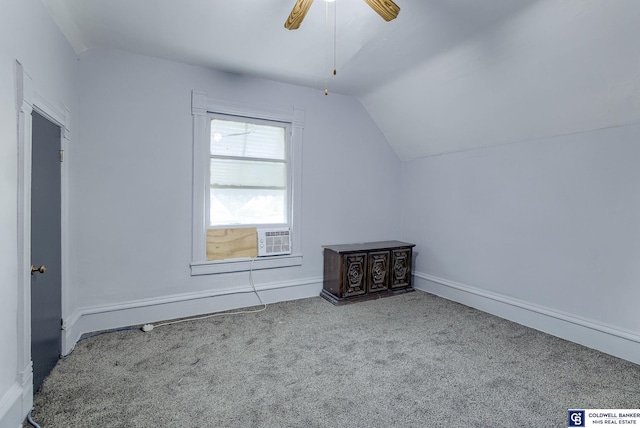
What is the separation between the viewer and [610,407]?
1.89m

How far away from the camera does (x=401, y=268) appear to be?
4.15 meters

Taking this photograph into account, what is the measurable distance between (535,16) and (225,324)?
11.7 ft

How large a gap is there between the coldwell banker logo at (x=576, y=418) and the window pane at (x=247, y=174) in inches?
124

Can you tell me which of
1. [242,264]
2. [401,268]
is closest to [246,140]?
[242,264]

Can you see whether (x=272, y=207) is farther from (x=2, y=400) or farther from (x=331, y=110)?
(x=2, y=400)

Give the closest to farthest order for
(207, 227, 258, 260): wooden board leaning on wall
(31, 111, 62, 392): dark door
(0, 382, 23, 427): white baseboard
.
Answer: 1. (0, 382, 23, 427): white baseboard
2. (31, 111, 62, 392): dark door
3. (207, 227, 258, 260): wooden board leaning on wall

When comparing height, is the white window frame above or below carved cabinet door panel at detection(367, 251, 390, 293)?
above

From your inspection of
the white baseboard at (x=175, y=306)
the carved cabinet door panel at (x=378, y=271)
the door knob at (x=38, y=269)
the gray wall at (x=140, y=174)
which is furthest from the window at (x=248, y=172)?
the door knob at (x=38, y=269)

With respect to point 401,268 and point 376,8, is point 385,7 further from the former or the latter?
point 401,268

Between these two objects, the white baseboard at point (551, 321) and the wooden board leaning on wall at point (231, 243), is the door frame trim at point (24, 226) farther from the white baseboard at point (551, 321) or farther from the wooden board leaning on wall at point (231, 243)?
the white baseboard at point (551, 321)

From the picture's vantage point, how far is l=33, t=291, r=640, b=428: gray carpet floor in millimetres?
1802

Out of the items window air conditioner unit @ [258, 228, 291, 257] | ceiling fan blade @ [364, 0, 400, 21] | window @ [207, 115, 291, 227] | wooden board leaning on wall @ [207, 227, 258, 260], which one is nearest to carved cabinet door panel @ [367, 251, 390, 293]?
window air conditioner unit @ [258, 228, 291, 257]

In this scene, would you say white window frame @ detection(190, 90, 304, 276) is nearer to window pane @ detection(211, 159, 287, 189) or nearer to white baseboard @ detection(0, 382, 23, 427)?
window pane @ detection(211, 159, 287, 189)

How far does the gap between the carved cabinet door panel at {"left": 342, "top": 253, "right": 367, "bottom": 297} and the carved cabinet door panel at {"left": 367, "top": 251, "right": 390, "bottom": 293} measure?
9 cm
